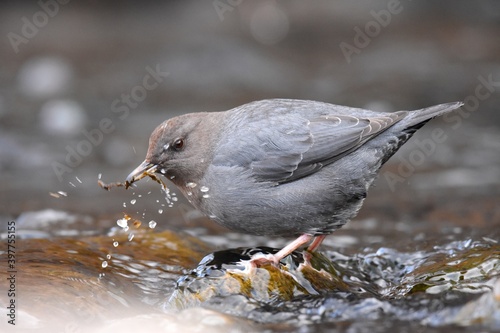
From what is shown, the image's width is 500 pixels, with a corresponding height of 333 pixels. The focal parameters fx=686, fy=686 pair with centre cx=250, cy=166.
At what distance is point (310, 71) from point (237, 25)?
2.38 metres

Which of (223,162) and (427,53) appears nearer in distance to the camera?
(223,162)

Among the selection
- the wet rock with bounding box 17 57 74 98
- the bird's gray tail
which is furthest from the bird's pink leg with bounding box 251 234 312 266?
the wet rock with bounding box 17 57 74 98

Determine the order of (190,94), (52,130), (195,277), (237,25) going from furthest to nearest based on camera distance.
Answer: (237,25) < (190,94) < (52,130) < (195,277)

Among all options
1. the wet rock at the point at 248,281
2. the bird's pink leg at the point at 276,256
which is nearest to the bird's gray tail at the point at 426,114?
the bird's pink leg at the point at 276,256

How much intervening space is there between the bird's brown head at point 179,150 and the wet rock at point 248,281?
2.49 feet

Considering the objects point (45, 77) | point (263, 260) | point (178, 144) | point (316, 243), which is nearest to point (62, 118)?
point (45, 77)

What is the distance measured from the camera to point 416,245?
6203mm

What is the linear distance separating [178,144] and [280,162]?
857mm

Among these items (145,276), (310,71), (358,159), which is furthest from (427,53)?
(145,276)

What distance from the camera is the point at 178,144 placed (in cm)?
564

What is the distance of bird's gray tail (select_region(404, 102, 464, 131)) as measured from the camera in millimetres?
5660

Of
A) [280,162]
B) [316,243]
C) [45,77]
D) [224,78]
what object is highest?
[45,77]

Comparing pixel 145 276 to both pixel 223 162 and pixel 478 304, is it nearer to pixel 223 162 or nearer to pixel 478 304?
pixel 223 162

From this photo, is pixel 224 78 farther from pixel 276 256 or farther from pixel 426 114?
pixel 276 256
